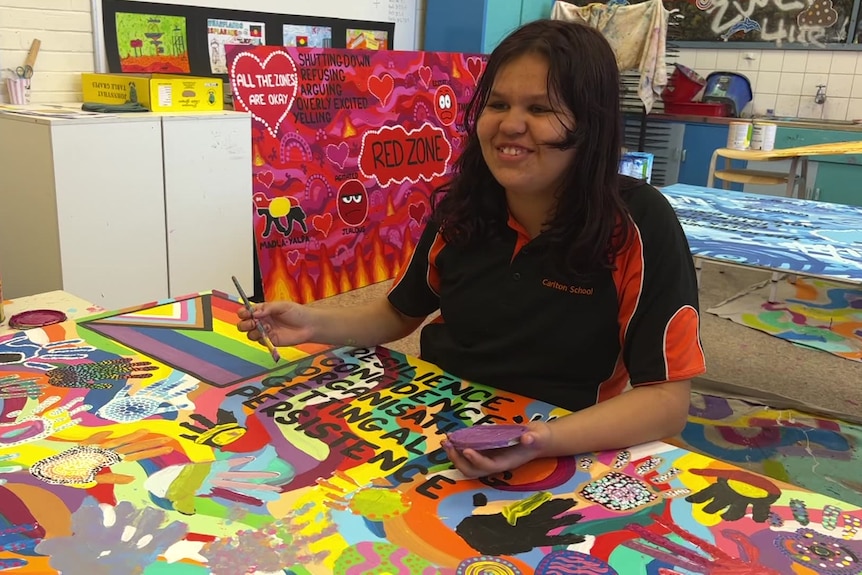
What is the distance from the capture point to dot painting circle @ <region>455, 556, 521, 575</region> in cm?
75

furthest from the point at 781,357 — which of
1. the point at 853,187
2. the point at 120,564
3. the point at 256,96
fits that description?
the point at 120,564

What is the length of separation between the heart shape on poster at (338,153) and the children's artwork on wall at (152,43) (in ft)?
2.39

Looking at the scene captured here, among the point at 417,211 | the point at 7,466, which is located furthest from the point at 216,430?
the point at 417,211

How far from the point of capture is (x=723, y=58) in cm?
530

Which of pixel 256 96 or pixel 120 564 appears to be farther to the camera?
pixel 256 96

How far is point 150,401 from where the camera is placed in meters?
1.08

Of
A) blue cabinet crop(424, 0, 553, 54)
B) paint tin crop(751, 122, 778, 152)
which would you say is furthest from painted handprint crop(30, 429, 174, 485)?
blue cabinet crop(424, 0, 553, 54)

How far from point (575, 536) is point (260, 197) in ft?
9.17

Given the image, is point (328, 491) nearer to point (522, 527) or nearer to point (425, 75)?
point (522, 527)

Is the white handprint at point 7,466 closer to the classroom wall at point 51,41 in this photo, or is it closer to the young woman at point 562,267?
the young woman at point 562,267

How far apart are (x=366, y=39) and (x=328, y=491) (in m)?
3.84

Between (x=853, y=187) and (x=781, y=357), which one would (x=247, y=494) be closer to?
(x=781, y=357)

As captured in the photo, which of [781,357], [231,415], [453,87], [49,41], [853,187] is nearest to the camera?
[231,415]

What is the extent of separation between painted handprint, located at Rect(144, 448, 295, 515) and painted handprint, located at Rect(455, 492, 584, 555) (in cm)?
23
